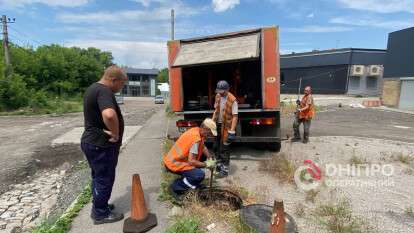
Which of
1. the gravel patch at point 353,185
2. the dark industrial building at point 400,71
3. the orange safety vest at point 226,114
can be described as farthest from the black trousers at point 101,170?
the dark industrial building at point 400,71

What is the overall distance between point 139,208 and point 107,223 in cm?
48

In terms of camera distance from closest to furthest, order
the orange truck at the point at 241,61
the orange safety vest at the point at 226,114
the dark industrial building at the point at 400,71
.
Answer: the orange safety vest at the point at 226,114 → the orange truck at the point at 241,61 → the dark industrial building at the point at 400,71

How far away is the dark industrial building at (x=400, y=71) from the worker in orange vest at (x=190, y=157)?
23101 millimetres

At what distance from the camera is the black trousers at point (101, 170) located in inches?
149

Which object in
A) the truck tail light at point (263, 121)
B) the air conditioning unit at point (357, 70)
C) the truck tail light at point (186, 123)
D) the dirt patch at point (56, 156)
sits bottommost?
the dirt patch at point (56, 156)

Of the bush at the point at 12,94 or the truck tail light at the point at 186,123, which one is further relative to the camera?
the bush at the point at 12,94

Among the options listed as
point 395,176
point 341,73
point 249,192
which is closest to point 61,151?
point 249,192

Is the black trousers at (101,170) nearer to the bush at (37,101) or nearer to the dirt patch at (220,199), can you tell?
the dirt patch at (220,199)

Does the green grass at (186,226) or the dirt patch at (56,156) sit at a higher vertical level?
the green grass at (186,226)

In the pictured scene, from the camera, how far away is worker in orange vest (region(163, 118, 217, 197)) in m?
4.21

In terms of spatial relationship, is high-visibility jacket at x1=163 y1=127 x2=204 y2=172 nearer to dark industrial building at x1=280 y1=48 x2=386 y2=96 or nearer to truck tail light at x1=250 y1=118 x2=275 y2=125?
truck tail light at x1=250 y1=118 x2=275 y2=125

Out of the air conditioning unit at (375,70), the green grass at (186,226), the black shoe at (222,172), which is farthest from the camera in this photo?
the air conditioning unit at (375,70)

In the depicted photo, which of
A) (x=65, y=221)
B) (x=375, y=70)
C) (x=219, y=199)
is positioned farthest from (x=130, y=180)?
(x=375, y=70)

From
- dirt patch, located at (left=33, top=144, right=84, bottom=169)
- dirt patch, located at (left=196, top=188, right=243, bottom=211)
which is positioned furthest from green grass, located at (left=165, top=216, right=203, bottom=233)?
dirt patch, located at (left=33, top=144, right=84, bottom=169)
